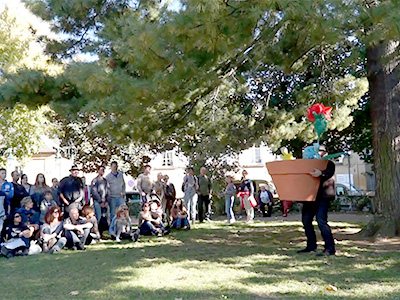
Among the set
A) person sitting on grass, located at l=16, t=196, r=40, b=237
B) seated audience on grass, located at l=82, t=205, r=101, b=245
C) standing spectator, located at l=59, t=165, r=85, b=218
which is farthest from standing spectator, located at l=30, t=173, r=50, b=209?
seated audience on grass, located at l=82, t=205, r=101, b=245

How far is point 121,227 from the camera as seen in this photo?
336 inches

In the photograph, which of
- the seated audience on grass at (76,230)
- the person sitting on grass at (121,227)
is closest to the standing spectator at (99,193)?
the person sitting on grass at (121,227)

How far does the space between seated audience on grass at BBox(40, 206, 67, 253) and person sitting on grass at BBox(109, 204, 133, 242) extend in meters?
1.26

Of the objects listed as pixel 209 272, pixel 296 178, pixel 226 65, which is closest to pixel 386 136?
pixel 296 178

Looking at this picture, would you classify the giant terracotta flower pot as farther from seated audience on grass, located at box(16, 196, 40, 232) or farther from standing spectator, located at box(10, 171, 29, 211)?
standing spectator, located at box(10, 171, 29, 211)

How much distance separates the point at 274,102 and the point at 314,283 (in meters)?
7.31

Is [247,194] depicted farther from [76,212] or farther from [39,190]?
[76,212]

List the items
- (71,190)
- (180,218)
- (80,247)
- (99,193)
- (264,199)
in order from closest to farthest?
(80,247) → (71,190) → (99,193) → (180,218) → (264,199)

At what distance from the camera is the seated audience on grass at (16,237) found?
271 inches

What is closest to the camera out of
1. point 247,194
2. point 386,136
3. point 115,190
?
point 386,136

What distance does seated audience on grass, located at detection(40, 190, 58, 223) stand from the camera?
8430mm

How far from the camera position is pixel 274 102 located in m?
11.3

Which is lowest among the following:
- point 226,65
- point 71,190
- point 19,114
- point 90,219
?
point 90,219

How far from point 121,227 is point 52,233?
5.03 ft
